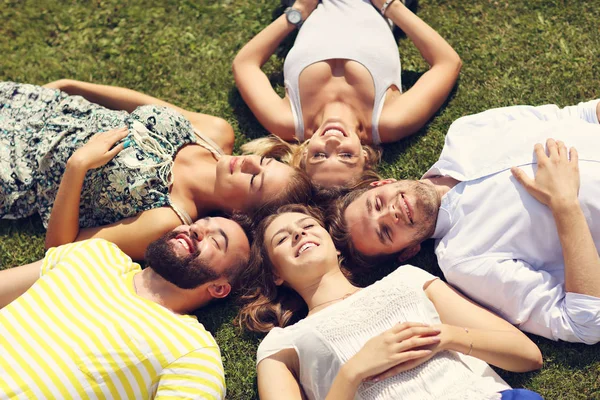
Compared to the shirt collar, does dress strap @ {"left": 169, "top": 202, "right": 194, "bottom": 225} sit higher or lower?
lower

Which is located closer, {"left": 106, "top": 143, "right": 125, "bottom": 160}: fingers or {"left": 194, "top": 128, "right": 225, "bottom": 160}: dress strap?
{"left": 106, "top": 143, "right": 125, "bottom": 160}: fingers

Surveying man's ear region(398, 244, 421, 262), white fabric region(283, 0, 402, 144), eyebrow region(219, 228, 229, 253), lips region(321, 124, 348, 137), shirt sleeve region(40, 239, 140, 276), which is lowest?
man's ear region(398, 244, 421, 262)

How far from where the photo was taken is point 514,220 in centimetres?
418

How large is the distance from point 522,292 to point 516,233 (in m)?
0.43

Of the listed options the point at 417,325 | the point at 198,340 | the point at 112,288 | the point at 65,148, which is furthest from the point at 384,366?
the point at 65,148

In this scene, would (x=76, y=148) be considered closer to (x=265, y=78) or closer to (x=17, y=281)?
(x=17, y=281)

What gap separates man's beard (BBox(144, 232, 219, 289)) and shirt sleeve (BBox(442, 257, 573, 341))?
77.2 inches

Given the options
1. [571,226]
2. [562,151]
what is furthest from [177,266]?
[562,151]

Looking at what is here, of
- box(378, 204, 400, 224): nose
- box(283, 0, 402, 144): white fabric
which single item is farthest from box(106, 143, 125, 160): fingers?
box(378, 204, 400, 224): nose

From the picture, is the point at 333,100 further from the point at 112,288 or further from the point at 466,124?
the point at 112,288

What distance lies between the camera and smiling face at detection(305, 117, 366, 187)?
4.66m

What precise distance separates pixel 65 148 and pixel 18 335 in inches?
67.0

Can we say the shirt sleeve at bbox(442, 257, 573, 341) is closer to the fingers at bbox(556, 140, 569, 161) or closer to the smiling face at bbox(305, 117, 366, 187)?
the fingers at bbox(556, 140, 569, 161)

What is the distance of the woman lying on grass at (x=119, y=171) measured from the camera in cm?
459
